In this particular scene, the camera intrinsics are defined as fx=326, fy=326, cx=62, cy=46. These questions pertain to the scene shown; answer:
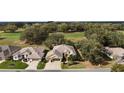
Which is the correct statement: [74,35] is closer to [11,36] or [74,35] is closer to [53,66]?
[53,66]

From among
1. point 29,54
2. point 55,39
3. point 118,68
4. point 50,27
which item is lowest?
point 118,68

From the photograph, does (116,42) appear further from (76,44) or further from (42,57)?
(42,57)

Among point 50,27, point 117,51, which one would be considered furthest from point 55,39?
point 117,51

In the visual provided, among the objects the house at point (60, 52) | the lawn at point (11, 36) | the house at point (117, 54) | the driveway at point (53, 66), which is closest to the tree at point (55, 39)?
the house at point (60, 52)

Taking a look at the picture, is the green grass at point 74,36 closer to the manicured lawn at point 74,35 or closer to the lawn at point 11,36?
the manicured lawn at point 74,35
